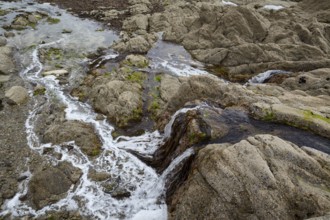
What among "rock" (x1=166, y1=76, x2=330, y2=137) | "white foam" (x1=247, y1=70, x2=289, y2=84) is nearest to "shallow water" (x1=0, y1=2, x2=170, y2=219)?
"rock" (x1=166, y1=76, x2=330, y2=137)

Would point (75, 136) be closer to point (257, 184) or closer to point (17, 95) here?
point (17, 95)

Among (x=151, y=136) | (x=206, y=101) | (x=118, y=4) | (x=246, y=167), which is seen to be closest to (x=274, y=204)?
(x=246, y=167)

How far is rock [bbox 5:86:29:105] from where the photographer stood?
25.7 m

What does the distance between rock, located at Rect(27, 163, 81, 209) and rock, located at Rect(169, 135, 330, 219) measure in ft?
25.5

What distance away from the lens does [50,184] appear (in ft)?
57.6

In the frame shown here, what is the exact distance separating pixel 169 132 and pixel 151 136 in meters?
2.79

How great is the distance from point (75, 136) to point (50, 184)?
16.3ft

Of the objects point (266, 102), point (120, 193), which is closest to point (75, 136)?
point (120, 193)

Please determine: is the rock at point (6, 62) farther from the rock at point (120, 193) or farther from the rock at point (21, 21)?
the rock at point (120, 193)

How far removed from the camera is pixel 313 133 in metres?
16.1

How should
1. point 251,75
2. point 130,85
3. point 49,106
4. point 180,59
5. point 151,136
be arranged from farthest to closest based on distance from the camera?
point 180,59, point 251,75, point 130,85, point 49,106, point 151,136

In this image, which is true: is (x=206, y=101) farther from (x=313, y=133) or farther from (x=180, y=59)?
(x=180, y=59)

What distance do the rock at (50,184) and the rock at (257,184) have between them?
7782 mm

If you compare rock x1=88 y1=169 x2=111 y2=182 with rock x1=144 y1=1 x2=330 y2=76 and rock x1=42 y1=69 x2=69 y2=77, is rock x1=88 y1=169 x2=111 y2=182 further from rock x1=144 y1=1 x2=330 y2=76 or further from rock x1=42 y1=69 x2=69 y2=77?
rock x1=144 y1=1 x2=330 y2=76
